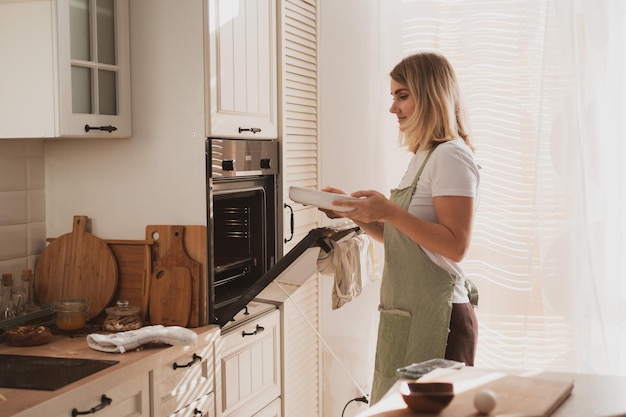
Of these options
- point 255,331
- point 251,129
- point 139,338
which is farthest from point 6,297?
point 251,129

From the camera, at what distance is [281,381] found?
3.25 meters

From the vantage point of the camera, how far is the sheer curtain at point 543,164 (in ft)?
11.3

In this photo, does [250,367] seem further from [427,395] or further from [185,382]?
[427,395]

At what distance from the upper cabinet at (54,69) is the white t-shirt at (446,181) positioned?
1003 mm

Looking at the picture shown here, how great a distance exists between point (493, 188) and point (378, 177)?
0.52 metres

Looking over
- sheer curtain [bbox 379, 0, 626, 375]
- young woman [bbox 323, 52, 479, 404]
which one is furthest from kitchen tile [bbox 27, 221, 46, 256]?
sheer curtain [bbox 379, 0, 626, 375]

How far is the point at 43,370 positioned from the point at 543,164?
2273 millimetres

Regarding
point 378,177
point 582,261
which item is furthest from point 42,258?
point 582,261

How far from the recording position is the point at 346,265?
8.76ft

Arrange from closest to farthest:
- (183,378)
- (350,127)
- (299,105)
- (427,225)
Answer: (427,225)
(183,378)
(299,105)
(350,127)

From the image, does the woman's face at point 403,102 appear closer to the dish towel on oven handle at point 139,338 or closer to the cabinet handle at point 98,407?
the dish towel on oven handle at point 139,338

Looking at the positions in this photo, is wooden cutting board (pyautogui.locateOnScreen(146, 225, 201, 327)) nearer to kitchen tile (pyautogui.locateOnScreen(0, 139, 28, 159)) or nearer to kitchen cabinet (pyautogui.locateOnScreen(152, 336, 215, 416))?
kitchen cabinet (pyautogui.locateOnScreen(152, 336, 215, 416))

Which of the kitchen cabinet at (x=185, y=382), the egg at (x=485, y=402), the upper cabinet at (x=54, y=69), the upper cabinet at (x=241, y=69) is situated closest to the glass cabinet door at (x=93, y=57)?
the upper cabinet at (x=54, y=69)

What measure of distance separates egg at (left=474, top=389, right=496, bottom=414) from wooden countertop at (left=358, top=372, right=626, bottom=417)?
14mm
